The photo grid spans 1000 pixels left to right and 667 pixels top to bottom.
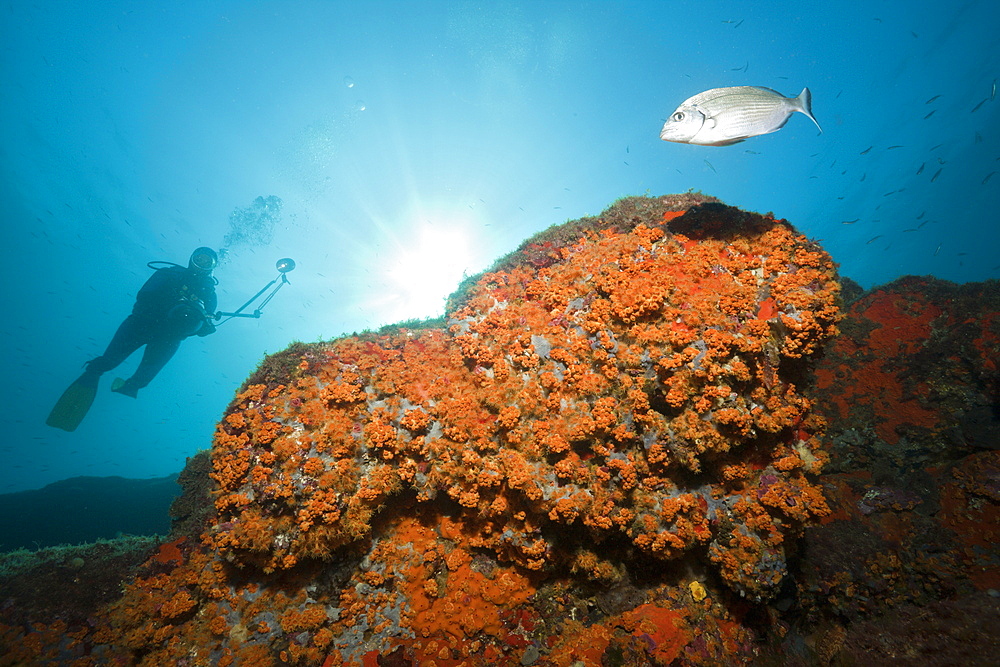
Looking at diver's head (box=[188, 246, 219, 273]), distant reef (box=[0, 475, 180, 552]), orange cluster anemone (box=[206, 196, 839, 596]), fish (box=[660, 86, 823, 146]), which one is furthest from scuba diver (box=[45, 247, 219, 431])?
fish (box=[660, 86, 823, 146])

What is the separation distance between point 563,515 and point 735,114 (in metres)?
4.68

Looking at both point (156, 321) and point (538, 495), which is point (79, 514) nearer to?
point (156, 321)

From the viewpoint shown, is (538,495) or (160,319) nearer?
(538,495)

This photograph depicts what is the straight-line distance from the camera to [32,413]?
4560 inches

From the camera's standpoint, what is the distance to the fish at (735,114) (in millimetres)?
3512

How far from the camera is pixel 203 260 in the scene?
752 inches

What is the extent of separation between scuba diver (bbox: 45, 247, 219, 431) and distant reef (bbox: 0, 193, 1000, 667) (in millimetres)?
18529

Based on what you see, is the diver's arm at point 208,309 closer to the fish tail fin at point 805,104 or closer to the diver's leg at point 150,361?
the diver's leg at point 150,361

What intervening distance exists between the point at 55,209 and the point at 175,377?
14969 cm

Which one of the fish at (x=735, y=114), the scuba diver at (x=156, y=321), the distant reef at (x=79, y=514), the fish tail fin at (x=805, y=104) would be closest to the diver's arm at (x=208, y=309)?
the scuba diver at (x=156, y=321)

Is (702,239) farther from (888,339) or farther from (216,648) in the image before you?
(216,648)

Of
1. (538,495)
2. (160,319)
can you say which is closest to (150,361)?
(160,319)

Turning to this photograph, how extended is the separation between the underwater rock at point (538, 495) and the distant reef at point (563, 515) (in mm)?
29

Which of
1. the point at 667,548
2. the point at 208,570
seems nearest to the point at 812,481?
the point at 667,548
